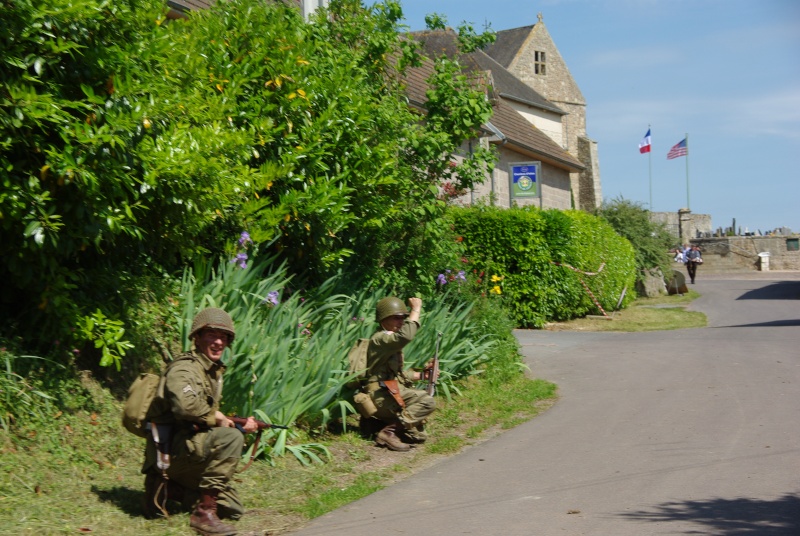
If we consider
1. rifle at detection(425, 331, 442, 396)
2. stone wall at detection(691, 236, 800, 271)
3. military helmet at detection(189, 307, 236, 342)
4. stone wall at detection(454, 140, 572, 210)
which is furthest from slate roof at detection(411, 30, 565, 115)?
military helmet at detection(189, 307, 236, 342)

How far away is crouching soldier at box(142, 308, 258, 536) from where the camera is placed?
626cm

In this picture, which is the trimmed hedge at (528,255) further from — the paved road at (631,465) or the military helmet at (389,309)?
the military helmet at (389,309)

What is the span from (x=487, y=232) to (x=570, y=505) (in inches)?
568

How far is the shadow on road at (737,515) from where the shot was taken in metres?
6.15

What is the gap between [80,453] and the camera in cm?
709

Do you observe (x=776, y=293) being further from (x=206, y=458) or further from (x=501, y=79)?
(x=206, y=458)

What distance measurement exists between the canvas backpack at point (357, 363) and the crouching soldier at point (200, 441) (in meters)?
2.82

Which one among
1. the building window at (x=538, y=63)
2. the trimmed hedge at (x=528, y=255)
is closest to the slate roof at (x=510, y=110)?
the trimmed hedge at (x=528, y=255)

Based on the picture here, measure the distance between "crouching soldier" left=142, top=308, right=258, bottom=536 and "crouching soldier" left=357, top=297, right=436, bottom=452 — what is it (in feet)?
9.12

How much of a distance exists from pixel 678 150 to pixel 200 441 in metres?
58.1

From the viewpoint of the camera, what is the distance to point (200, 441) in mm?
6363

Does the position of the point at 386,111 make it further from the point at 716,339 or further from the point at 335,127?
the point at 716,339

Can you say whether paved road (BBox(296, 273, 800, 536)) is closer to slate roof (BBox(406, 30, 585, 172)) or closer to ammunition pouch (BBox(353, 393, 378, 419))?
ammunition pouch (BBox(353, 393, 378, 419))

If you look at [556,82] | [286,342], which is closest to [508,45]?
[556,82]
